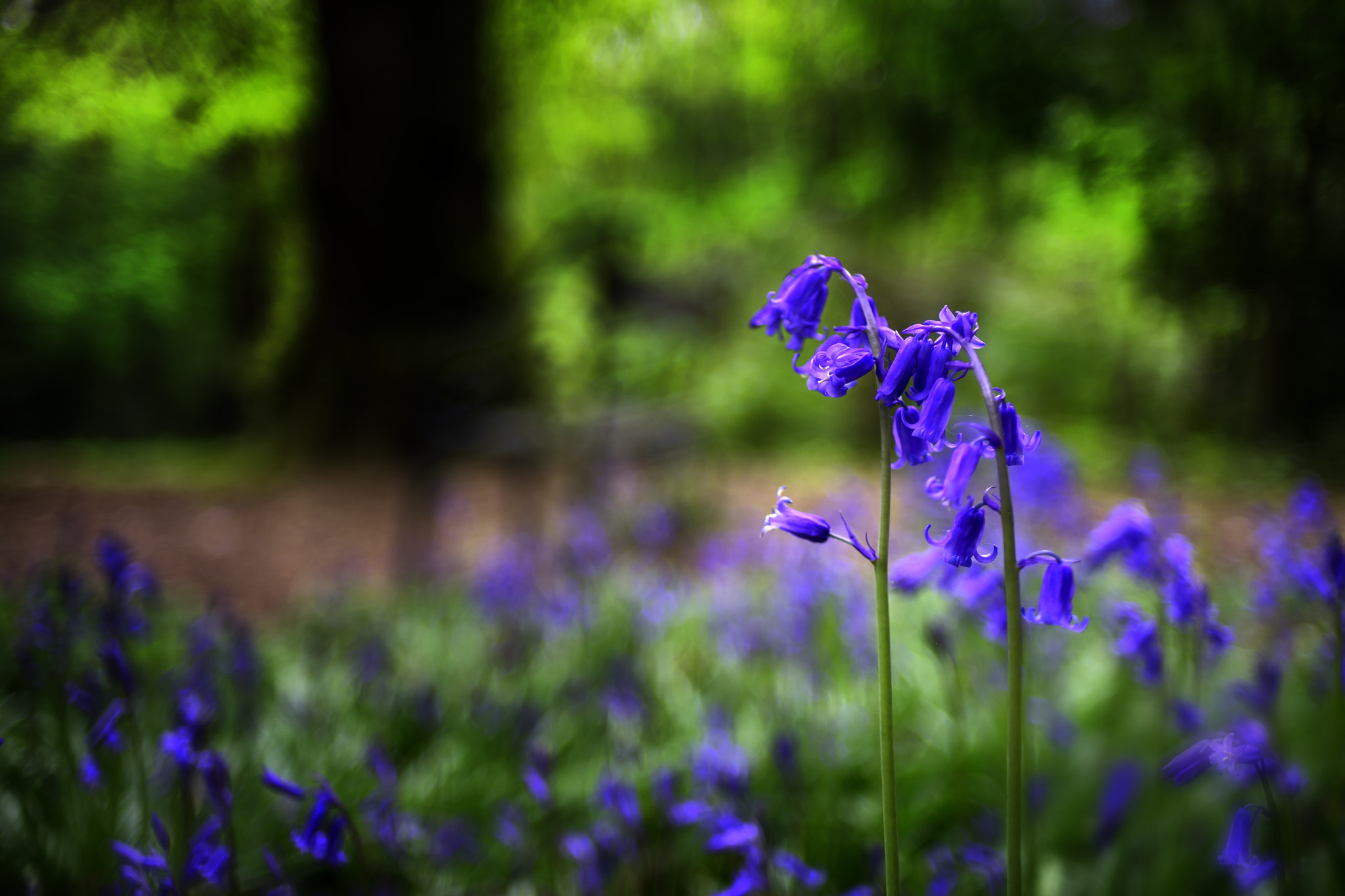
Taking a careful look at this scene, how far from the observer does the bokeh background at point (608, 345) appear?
214cm

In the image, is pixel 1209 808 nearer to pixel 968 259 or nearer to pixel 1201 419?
pixel 1201 419

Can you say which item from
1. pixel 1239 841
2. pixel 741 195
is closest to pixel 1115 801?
pixel 1239 841

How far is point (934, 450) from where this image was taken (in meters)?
0.83

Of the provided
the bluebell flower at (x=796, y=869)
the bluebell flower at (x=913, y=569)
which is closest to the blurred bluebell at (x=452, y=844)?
the bluebell flower at (x=796, y=869)

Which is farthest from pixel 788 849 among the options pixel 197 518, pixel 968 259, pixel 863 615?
pixel 968 259

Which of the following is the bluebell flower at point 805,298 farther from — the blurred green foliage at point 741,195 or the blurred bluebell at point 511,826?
the blurred green foliage at point 741,195

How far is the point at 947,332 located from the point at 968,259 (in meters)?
7.38

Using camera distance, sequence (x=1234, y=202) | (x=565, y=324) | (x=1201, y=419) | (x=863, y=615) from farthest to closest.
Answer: (x=565, y=324) → (x=1201, y=419) → (x=863, y=615) → (x=1234, y=202)

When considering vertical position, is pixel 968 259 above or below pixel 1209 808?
above

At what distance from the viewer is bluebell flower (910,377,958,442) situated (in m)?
0.78

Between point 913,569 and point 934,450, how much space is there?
1.48ft

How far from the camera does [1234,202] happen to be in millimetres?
2482

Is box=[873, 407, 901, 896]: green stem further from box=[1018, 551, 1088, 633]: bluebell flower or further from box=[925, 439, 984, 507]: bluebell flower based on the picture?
box=[1018, 551, 1088, 633]: bluebell flower

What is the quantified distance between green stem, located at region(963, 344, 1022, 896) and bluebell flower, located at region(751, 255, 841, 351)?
219 millimetres
